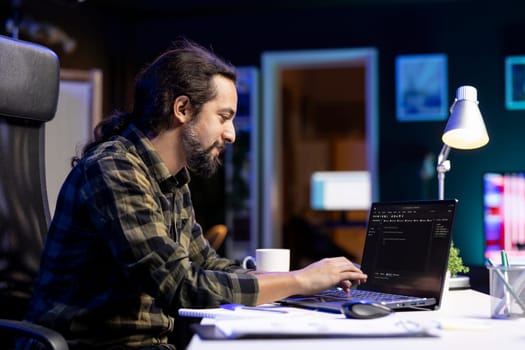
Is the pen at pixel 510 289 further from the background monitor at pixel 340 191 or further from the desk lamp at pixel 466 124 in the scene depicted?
the background monitor at pixel 340 191

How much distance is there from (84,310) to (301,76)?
714cm

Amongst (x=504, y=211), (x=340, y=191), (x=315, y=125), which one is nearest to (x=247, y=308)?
(x=504, y=211)

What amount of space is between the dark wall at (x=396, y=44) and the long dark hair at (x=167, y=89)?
143 inches

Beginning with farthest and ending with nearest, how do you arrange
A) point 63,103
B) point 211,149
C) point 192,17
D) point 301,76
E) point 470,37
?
point 301,76, point 192,17, point 470,37, point 63,103, point 211,149

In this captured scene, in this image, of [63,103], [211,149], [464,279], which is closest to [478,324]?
[464,279]

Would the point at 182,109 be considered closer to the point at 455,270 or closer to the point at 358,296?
the point at 358,296

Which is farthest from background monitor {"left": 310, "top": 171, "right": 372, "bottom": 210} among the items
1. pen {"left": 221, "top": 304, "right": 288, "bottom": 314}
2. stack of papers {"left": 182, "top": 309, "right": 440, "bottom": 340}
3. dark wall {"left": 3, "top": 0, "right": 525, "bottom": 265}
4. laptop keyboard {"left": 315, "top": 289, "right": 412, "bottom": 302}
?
stack of papers {"left": 182, "top": 309, "right": 440, "bottom": 340}

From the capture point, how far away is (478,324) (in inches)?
49.1

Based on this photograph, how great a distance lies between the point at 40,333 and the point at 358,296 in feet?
2.31

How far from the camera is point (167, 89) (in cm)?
176

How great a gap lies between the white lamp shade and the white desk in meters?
0.57

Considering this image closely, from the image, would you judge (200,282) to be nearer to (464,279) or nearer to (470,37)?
(464,279)

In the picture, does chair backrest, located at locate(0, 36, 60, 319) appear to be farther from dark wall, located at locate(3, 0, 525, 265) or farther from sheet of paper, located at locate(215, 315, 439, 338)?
dark wall, located at locate(3, 0, 525, 265)

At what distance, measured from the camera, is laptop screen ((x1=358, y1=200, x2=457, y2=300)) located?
1.49m
